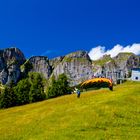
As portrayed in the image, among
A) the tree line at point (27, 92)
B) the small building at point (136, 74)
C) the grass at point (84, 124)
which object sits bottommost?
the grass at point (84, 124)

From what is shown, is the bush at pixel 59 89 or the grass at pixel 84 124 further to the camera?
the bush at pixel 59 89

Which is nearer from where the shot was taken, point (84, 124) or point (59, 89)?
point (84, 124)

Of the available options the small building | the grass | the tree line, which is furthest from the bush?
the grass

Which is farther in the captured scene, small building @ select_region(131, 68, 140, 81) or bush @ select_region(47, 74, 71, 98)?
small building @ select_region(131, 68, 140, 81)

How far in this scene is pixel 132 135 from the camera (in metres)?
40.2

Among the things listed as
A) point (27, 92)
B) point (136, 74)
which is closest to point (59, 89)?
point (27, 92)

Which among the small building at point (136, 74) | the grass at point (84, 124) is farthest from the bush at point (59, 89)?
the grass at point (84, 124)

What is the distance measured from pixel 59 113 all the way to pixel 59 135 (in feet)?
45.8

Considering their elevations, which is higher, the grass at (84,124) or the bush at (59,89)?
the bush at (59,89)

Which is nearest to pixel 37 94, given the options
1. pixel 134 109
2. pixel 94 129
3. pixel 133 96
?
pixel 133 96

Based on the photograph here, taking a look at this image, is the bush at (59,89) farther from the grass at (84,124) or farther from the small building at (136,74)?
the grass at (84,124)

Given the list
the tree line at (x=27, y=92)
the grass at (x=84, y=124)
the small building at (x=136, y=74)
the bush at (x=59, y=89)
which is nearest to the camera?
the grass at (x=84, y=124)

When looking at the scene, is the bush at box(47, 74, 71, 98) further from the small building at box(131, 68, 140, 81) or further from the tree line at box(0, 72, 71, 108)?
the small building at box(131, 68, 140, 81)

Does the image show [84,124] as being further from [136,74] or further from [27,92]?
[136,74]
